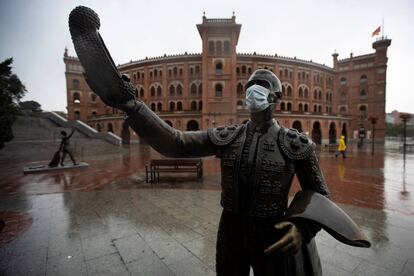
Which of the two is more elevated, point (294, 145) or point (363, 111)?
point (363, 111)

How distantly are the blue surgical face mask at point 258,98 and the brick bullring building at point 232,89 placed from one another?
2733 cm

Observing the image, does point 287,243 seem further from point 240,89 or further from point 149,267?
point 240,89

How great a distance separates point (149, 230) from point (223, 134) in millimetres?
3173

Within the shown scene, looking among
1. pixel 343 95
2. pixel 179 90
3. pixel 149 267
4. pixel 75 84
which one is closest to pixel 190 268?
pixel 149 267

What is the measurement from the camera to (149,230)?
12.7 feet

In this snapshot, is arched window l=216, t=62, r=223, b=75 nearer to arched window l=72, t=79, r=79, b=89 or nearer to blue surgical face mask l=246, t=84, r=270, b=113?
blue surgical face mask l=246, t=84, r=270, b=113

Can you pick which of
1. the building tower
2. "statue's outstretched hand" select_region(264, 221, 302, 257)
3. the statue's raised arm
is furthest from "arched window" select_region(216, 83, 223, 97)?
"statue's outstretched hand" select_region(264, 221, 302, 257)

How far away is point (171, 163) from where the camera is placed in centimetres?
810

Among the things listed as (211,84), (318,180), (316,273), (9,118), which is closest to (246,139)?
(318,180)

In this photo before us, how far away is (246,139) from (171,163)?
6.86 meters

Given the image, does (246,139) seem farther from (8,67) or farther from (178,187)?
(8,67)

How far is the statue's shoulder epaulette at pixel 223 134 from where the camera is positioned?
1.57 meters

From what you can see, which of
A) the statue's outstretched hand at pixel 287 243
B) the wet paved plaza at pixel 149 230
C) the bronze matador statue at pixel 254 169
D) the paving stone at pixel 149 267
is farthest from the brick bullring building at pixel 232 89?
the statue's outstretched hand at pixel 287 243

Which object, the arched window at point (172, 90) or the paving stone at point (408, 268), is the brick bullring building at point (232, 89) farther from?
the paving stone at point (408, 268)
